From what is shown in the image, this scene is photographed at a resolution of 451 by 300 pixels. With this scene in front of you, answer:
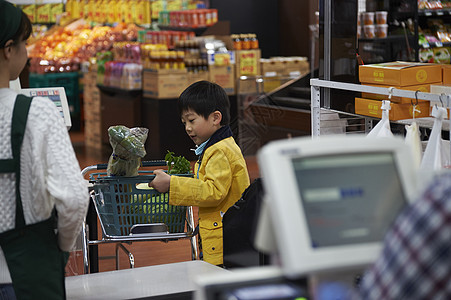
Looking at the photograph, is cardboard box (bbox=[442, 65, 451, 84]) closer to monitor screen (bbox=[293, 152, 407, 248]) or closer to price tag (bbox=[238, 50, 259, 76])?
monitor screen (bbox=[293, 152, 407, 248])

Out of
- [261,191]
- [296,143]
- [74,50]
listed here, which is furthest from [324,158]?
[74,50]

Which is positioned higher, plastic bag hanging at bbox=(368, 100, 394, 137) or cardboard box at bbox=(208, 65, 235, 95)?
plastic bag hanging at bbox=(368, 100, 394, 137)

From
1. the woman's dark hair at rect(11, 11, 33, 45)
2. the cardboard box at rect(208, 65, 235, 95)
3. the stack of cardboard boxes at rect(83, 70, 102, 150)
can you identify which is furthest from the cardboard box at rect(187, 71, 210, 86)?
the woman's dark hair at rect(11, 11, 33, 45)

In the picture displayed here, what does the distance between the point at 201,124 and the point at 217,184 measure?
0.32 m

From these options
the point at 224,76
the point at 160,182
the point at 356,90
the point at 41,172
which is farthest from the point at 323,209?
the point at 224,76

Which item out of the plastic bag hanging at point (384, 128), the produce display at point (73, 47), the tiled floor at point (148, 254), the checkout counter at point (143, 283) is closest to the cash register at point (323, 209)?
the checkout counter at point (143, 283)

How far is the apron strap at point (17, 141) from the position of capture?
194 centimetres

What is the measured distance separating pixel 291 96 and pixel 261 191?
5.58 metres

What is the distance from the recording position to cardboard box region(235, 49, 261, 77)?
887cm

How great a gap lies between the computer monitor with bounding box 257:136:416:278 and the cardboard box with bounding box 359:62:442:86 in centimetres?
173

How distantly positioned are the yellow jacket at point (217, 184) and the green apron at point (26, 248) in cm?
99

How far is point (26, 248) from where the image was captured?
1988mm

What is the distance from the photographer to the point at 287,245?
3.62ft

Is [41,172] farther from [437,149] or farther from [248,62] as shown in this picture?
[248,62]
